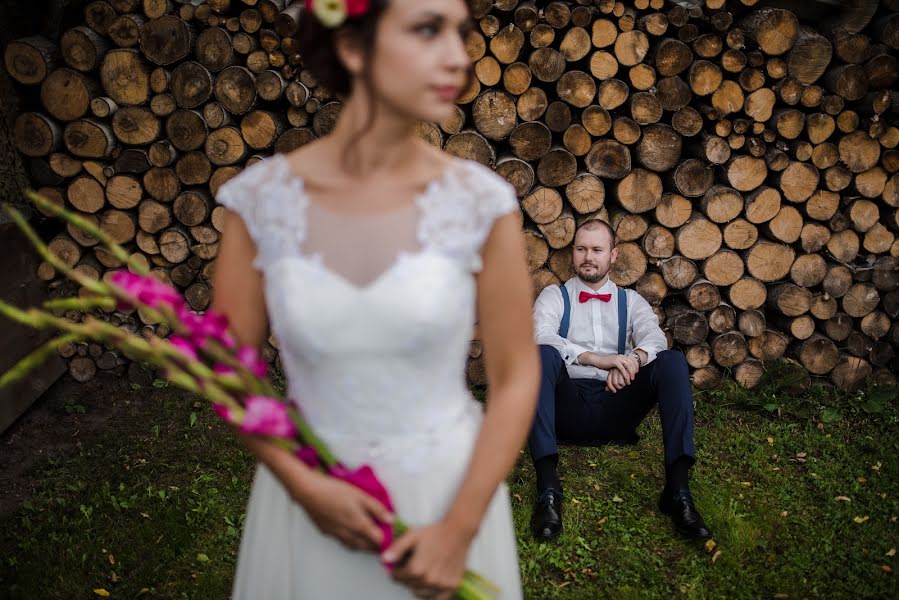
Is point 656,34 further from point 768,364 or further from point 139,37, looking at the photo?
point 139,37

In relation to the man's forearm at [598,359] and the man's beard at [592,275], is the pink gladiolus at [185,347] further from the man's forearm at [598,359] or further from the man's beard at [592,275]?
the man's beard at [592,275]

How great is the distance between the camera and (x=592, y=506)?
3.12 m

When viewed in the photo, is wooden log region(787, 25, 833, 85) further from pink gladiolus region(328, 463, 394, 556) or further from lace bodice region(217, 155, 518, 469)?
pink gladiolus region(328, 463, 394, 556)

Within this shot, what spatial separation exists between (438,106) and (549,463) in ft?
7.53

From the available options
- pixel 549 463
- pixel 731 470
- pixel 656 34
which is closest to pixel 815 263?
pixel 731 470

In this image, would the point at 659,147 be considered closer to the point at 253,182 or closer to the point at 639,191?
the point at 639,191

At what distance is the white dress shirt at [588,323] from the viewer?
136 inches

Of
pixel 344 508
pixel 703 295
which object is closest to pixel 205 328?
pixel 344 508

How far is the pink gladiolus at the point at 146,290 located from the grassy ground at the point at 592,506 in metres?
1.93

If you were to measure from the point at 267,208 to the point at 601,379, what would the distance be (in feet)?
8.48

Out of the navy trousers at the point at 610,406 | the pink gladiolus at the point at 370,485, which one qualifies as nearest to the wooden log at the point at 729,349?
the navy trousers at the point at 610,406

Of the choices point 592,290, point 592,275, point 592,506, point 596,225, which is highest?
point 596,225

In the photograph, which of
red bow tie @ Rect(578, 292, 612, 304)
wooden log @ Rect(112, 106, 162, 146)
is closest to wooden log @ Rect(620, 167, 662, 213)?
red bow tie @ Rect(578, 292, 612, 304)

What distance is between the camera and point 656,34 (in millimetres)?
3463
